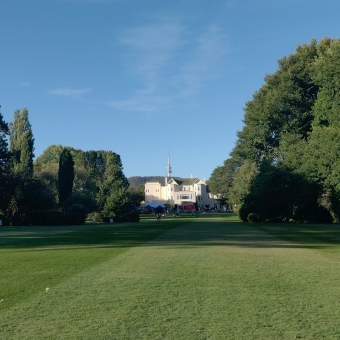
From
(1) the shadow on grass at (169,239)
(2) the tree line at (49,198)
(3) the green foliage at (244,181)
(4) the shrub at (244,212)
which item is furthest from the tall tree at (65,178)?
(1) the shadow on grass at (169,239)

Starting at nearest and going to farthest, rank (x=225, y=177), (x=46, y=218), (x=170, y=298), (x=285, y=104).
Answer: (x=170, y=298)
(x=46, y=218)
(x=285, y=104)
(x=225, y=177)

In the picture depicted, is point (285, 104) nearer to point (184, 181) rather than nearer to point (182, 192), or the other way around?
point (182, 192)

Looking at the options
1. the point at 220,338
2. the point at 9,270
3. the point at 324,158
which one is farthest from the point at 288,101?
the point at 220,338

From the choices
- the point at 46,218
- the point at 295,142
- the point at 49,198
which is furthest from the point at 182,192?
the point at 46,218

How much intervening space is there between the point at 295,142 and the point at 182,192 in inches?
3465

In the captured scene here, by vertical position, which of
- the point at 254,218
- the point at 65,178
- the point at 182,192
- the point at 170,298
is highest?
the point at 182,192

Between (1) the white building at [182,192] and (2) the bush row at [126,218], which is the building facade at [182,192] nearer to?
(1) the white building at [182,192]

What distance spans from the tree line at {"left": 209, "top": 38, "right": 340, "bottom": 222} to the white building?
74.3 metres

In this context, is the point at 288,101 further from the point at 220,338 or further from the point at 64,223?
the point at 220,338

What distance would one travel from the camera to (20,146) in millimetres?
75062

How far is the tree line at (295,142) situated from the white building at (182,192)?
244 feet

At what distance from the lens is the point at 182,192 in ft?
465

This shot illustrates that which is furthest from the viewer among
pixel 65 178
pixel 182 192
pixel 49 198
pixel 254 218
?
pixel 182 192

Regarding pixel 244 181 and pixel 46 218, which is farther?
pixel 244 181
